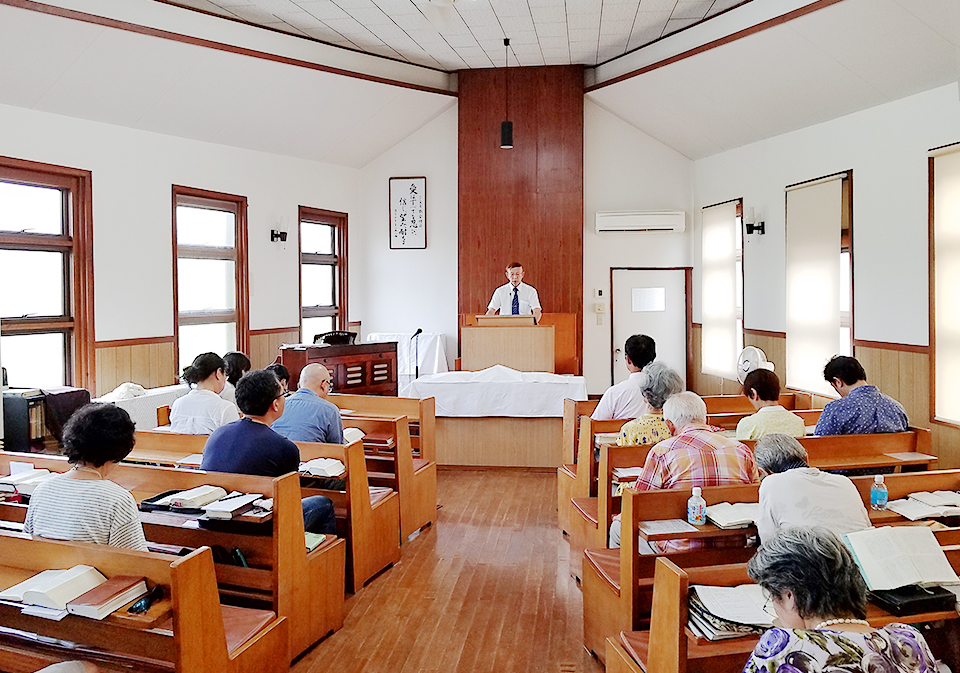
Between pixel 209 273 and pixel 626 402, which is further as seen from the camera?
pixel 209 273

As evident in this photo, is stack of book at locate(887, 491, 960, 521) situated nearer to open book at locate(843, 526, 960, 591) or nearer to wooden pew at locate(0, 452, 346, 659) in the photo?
open book at locate(843, 526, 960, 591)

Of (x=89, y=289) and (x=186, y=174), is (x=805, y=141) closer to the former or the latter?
(x=186, y=174)

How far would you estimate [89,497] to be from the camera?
93.7 inches

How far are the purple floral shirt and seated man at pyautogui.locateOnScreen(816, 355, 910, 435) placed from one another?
8.50 ft

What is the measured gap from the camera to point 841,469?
3.81 m

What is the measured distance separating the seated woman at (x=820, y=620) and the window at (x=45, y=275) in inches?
215

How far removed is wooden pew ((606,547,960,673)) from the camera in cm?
199

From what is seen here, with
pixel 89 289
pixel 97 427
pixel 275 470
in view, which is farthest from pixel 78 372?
pixel 97 427

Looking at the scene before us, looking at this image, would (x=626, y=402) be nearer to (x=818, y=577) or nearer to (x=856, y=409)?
(x=856, y=409)

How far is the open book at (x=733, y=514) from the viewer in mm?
2562

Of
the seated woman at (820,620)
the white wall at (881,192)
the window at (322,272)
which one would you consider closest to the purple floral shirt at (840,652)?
the seated woman at (820,620)

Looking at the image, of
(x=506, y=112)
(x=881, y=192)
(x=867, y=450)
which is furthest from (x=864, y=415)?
(x=506, y=112)

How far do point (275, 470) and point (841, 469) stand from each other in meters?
2.73

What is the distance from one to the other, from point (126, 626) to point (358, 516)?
5.64 ft
